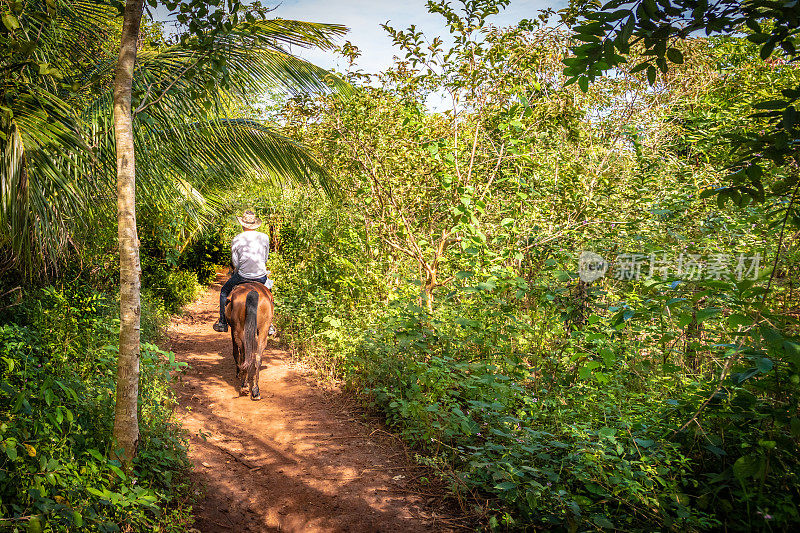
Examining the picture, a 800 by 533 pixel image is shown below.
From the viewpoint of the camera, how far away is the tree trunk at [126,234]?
10.2 feet

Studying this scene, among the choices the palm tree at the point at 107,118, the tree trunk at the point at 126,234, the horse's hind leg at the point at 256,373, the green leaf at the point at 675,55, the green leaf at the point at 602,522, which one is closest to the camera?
the green leaf at the point at 675,55

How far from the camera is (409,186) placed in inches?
283

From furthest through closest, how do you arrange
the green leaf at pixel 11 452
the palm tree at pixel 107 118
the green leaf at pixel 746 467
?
the palm tree at pixel 107 118, the green leaf at pixel 746 467, the green leaf at pixel 11 452

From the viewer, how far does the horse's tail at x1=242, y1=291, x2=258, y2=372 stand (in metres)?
5.82

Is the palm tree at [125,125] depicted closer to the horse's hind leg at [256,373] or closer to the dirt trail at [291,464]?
the dirt trail at [291,464]

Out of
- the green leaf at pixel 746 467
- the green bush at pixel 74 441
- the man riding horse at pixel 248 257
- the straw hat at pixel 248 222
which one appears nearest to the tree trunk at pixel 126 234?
the green bush at pixel 74 441

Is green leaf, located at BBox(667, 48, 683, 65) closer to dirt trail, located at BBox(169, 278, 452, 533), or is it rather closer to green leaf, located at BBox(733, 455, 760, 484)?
green leaf, located at BBox(733, 455, 760, 484)

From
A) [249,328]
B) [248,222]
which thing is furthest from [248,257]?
[249,328]

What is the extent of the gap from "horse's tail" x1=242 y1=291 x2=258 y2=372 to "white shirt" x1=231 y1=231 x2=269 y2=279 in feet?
1.70

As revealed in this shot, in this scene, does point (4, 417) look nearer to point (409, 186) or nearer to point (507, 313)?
point (507, 313)

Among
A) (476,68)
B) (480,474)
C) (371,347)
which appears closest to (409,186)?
(476,68)

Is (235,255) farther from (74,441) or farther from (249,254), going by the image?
(74,441)

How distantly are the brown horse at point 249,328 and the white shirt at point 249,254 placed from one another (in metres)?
0.31

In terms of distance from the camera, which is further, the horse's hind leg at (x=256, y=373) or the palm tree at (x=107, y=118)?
the horse's hind leg at (x=256, y=373)
